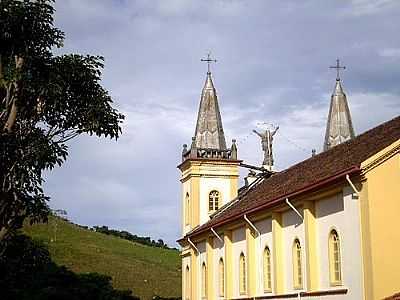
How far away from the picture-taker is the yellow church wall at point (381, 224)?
1970cm

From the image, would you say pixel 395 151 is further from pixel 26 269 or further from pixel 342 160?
pixel 26 269

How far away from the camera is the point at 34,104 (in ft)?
50.2

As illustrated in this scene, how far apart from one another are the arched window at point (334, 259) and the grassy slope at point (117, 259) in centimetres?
2923

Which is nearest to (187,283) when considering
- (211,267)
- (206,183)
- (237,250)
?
(206,183)

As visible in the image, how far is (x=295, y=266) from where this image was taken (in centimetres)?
2612

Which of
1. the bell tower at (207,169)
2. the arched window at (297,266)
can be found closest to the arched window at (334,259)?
the arched window at (297,266)

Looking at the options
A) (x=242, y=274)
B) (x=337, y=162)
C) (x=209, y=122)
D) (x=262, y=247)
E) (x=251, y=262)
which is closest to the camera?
(x=337, y=162)

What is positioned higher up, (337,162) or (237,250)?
(337,162)

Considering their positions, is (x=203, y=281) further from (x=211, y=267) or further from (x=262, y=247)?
(x=262, y=247)

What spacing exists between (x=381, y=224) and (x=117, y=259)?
52693 mm

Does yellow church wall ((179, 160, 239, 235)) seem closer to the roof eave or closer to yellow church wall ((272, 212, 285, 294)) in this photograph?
the roof eave

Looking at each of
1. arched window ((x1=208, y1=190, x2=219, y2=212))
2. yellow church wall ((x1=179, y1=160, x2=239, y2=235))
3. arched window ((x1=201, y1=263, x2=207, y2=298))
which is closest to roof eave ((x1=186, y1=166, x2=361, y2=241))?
arched window ((x1=201, y1=263, x2=207, y2=298))

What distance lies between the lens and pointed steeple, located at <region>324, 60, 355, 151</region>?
151 feet

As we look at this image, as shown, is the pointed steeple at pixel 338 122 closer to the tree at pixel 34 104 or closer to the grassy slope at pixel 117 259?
the grassy slope at pixel 117 259
